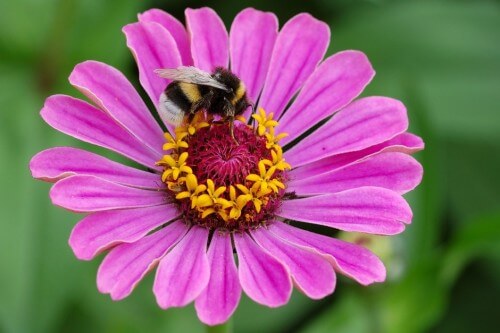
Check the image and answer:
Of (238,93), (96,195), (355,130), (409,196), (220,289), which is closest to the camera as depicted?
(220,289)

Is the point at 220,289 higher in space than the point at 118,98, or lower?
lower

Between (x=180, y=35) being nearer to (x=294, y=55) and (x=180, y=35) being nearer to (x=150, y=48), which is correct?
(x=150, y=48)

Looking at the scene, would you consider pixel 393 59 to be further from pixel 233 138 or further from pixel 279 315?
pixel 233 138

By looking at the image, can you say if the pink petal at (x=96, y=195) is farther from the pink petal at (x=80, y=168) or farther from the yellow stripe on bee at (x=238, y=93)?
the yellow stripe on bee at (x=238, y=93)

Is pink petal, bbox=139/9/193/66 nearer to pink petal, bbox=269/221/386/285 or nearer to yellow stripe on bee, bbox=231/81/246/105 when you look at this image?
yellow stripe on bee, bbox=231/81/246/105

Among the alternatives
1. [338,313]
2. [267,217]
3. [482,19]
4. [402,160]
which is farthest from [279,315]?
[482,19]

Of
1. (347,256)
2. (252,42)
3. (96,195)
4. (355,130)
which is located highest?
(252,42)

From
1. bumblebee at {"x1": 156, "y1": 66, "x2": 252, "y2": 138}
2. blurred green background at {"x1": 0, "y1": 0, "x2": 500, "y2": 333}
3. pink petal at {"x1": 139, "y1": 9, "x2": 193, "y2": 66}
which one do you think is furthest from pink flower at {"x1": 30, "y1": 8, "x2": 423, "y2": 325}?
blurred green background at {"x1": 0, "y1": 0, "x2": 500, "y2": 333}

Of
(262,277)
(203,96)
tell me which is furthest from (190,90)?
(262,277)
